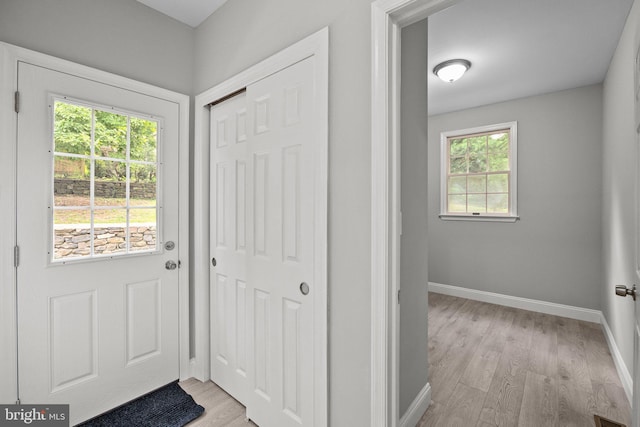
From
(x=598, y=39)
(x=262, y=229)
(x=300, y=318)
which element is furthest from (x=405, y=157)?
(x=598, y=39)

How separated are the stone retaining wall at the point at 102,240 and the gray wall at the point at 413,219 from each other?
173 centimetres

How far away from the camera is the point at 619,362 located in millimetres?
2332

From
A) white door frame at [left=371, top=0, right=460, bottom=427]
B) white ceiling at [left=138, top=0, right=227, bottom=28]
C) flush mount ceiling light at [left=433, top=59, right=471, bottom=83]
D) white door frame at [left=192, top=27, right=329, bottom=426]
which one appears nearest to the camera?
white door frame at [left=371, top=0, right=460, bottom=427]

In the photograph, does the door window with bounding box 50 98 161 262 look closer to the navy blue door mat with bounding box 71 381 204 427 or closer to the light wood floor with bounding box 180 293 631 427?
the navy blue door mat with bounding box 71 381 204 427

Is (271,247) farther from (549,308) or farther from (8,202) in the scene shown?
(549,308)

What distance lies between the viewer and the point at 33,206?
159 cm

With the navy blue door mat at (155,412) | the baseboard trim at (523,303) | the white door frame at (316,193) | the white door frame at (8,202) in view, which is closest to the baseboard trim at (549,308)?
the baseboard trim at (523,303)

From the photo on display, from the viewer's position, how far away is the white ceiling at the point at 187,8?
6.48 ft

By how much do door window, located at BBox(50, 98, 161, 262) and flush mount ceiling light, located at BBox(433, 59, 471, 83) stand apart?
8.62 ft

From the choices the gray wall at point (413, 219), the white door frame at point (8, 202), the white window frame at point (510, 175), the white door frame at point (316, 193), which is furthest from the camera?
the white window frame at point (510, 175)

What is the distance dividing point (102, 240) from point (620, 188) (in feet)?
12.8

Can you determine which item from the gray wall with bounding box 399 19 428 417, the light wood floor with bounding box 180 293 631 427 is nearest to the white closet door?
the light wood floor with bounding box 180 293 631 427

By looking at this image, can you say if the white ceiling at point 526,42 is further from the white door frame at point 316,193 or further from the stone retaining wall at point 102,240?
the stone retaining wall at point 102,240

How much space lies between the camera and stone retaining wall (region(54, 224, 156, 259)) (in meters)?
1.70
